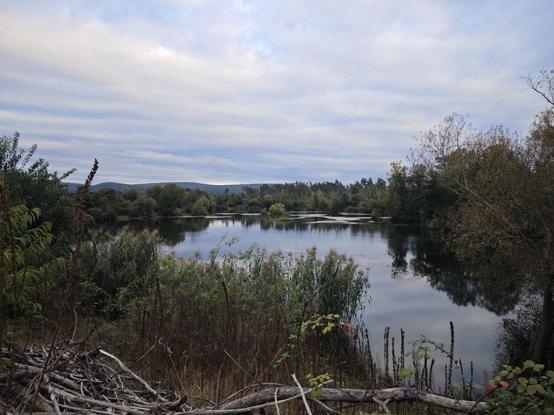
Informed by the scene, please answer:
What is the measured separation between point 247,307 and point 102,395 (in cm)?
510

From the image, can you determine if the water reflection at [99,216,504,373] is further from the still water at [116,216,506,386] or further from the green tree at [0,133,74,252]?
the green tree at [0,133,74,252]

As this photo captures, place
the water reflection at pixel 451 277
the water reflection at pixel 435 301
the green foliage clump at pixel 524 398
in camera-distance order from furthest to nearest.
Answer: the water reflection at pixel 451 277 < the water reflection at pixel 435 301 < the green foliage clump at pixel 524 398

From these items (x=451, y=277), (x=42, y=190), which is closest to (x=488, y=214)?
(x=451, y=277)

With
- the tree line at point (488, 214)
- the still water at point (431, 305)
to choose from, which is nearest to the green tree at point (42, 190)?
the tree line at point (488, 214)

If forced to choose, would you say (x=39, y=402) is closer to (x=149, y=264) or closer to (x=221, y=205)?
(x=149, y=264)

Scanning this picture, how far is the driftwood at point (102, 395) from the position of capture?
2227 millimetres

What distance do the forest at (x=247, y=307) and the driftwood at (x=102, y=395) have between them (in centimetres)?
1

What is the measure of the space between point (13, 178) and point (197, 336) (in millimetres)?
5577

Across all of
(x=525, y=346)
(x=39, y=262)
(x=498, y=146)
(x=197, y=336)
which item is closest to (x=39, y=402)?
(x=197, y=336)

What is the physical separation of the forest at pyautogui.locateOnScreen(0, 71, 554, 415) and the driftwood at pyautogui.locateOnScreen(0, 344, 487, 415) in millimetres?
15

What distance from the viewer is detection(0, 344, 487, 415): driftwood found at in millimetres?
2227

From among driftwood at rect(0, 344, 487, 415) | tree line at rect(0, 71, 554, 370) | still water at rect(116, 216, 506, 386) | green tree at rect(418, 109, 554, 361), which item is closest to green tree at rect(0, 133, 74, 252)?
tree line at rect(0, 71, 554, 370)

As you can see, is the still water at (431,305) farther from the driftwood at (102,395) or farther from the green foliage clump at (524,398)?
the green foliage clump at (524,398)

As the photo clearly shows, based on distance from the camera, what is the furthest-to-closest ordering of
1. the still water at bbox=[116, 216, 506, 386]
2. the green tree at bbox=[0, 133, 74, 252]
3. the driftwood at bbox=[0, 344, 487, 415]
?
the still water at bbox=[116, 216, 506, 386] → the green tree at bbox=[0, 133, 74, 252] → the driftwood at bbox=[0, 344, 487, 415]
